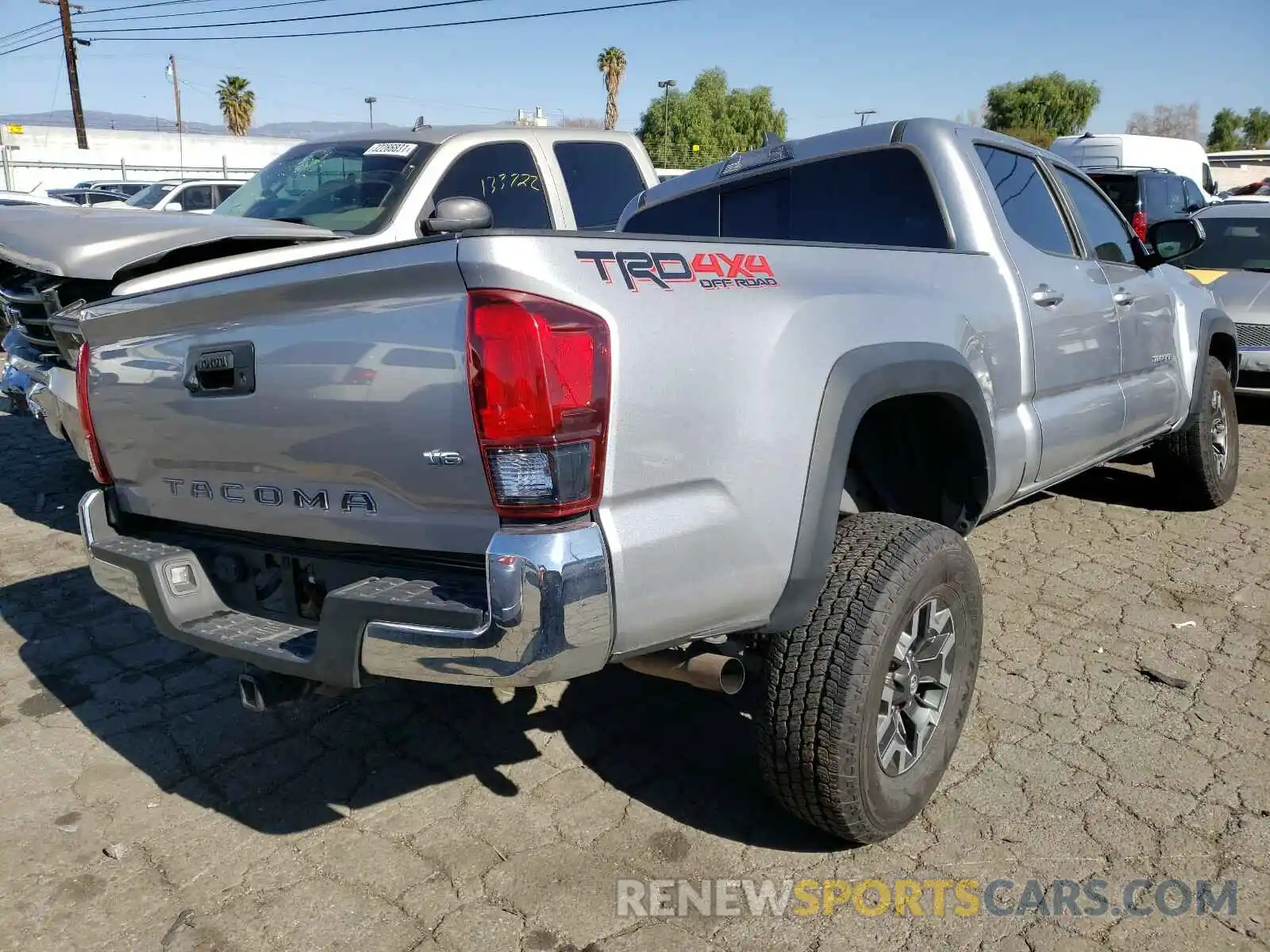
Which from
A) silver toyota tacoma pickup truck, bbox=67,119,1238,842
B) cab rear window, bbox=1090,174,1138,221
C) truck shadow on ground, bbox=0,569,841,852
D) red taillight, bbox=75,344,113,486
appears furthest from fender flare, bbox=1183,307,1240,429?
cab rear window, bbox=1090,174,1138,221

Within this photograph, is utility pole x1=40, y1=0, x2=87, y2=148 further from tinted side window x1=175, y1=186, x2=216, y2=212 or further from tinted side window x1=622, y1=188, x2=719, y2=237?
tinted side window x1=622, y1=188, x2=719, y2=237

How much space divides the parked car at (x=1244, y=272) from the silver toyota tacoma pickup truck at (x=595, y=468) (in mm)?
5303

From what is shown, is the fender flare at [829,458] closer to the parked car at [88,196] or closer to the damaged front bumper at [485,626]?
the damaged front bumper at [485,626]

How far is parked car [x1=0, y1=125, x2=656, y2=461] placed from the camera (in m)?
4.10

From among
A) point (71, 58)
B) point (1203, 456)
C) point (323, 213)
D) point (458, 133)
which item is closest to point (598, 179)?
point (458, 133)

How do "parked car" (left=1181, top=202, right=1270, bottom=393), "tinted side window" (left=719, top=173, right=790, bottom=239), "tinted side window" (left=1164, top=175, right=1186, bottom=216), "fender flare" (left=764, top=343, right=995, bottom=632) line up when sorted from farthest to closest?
"tinted side window" (left=1164, top=175, right=1186, bottom=216) → "parked car" (left=1181, top=202, right=1270, bottom=393) → "tinted side window" (left=719, top=173, right=790, bottom=239) → "fender flare" (left=764, top=343, right=995, bottom=632)

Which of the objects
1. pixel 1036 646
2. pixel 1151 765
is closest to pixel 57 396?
pixel 1036 646

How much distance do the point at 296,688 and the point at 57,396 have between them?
319 centimetres

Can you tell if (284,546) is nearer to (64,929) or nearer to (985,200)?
(64,929)

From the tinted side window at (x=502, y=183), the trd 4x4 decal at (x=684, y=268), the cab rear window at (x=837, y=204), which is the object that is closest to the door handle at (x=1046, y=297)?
the cab rear window at (x=837, y=204)

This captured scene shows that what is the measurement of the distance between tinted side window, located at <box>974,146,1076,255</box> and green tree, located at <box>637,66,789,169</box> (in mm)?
60088

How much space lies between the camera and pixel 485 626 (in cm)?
197

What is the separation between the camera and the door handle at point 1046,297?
3.59 meters

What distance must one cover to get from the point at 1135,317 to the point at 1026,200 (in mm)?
906
